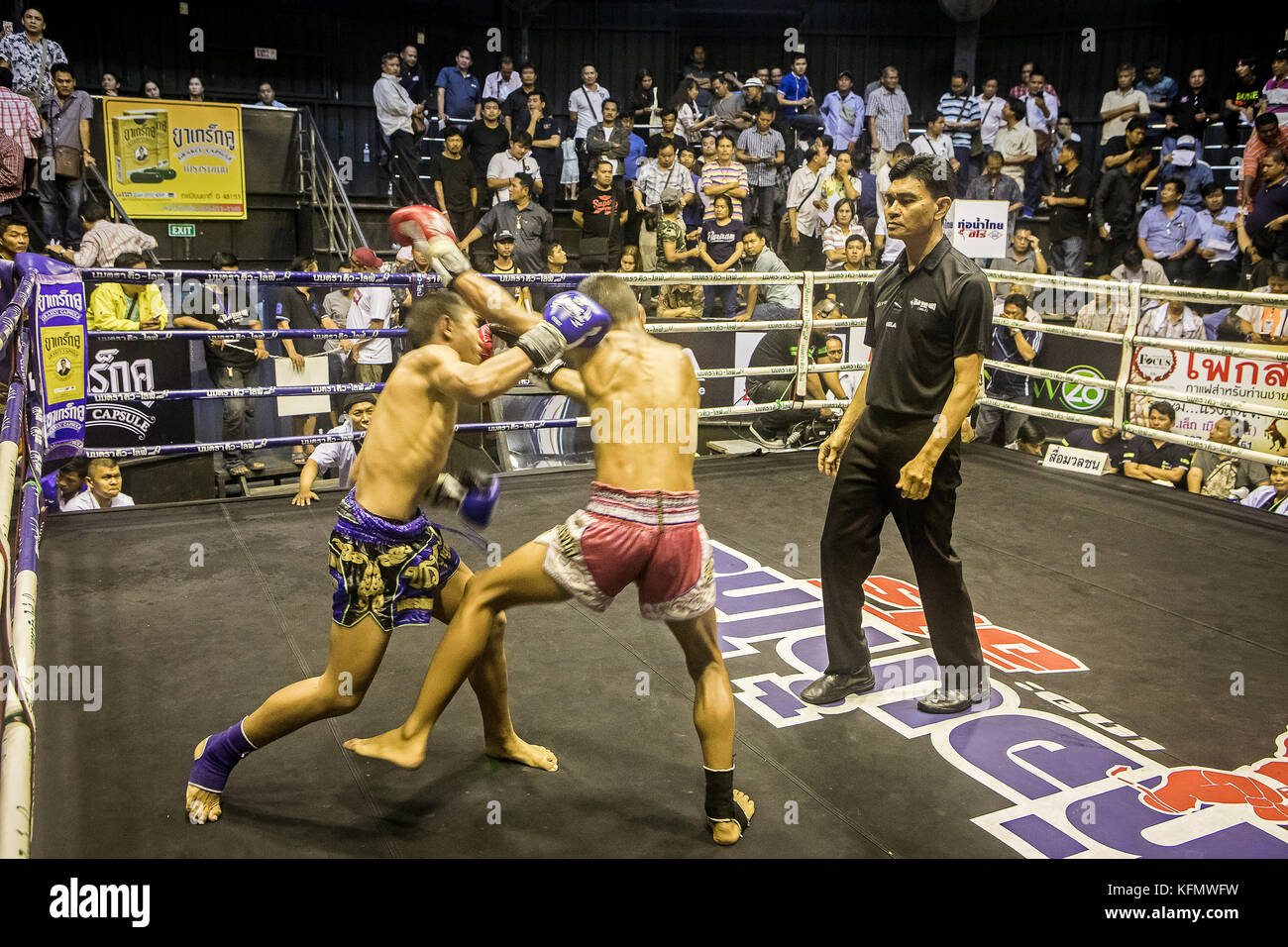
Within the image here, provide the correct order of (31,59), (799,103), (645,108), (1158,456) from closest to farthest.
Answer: (1158,456), (31,59), (799,103), (645,108)

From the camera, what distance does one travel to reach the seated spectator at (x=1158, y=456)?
6707 mm

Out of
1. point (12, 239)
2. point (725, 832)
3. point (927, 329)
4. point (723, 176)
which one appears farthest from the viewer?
point (723, 176)

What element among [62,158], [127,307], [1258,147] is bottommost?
[127,307]

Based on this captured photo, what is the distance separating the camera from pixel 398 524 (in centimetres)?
280

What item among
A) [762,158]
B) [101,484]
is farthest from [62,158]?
[762,158]

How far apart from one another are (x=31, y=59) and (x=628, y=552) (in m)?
8.96

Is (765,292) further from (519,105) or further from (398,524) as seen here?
(398,524)

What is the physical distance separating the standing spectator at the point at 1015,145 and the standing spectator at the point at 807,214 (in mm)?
2239

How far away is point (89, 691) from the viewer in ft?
11.6

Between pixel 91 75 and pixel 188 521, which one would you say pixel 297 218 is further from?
pixel 188 521

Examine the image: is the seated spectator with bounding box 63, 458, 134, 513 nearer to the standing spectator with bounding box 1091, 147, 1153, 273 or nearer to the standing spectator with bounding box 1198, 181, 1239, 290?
the standing spectator with bounding box 1091, 147, 1153, 273

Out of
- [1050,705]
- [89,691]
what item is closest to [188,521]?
[89,691]

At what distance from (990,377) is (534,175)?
477 centimetres

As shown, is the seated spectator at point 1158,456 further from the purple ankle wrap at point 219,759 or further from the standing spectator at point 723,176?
the purple ankle wrap at point 219,759
